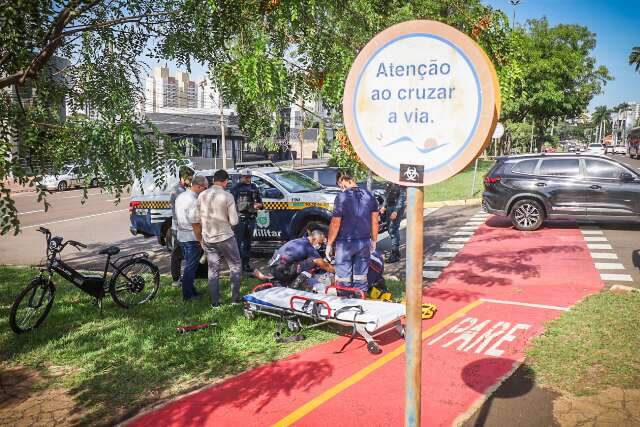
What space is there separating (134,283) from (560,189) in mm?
10369

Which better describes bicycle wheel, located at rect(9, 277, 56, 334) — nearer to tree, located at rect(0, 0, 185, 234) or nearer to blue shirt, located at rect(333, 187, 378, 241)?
tree, located at rect(0, 0, 185, 234)

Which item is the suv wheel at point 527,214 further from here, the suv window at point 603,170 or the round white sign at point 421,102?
the round white sign at point 421,102

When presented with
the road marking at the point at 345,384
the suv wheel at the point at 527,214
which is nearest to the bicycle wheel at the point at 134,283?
the road marking at the point at 345,384

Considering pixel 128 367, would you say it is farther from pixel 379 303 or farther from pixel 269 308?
pixel 379 303

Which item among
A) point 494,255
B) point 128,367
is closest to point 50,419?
point 128,367

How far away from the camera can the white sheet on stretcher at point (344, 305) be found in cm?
575

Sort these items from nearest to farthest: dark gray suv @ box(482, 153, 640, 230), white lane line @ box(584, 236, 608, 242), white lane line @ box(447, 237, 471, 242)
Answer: white lane line @ box(584, 236, 608, 242) < white lane line @ box(447, 237, 471, 242) < dark gray suv @ box(482, 153, 640, 230)

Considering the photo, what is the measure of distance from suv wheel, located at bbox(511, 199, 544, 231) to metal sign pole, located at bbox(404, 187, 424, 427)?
39.7 ft

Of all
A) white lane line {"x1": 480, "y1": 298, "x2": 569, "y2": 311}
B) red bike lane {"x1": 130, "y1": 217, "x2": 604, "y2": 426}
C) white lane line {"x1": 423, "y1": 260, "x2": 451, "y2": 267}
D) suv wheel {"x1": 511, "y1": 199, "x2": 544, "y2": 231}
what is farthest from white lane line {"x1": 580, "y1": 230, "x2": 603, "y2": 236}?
white lane line {"x1": 480, "y1": 298, "x2": 569, "y2": 311}

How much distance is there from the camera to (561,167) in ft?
44.0

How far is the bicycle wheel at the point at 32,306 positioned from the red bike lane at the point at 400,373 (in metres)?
2.98

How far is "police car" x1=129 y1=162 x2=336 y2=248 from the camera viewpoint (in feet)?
35.6

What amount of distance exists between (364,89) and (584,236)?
469 inches

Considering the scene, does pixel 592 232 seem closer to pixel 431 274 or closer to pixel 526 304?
pixel 431 274
